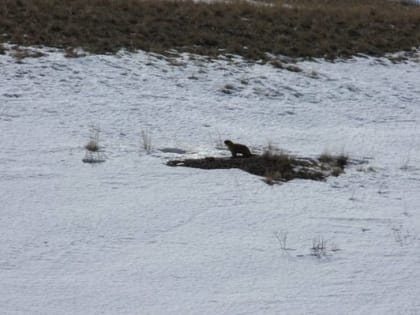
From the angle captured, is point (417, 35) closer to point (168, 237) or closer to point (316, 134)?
point (316, 134)

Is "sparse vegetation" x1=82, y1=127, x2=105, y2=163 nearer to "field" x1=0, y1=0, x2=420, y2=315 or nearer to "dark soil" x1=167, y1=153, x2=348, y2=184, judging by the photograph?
"field" x1=0, y1=0, x2=420, y2=315

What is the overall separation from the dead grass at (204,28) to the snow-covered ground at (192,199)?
119cm

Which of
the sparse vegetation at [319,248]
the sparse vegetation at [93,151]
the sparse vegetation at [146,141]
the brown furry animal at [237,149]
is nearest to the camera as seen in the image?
the sparse vegetation at [319,248]

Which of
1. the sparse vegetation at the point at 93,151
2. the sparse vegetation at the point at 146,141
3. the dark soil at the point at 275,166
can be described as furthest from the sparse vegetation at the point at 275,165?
the sparse vegetation at the point at 93,151

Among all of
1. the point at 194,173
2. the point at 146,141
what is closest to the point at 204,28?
the point at 146,141

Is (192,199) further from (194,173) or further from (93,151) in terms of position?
(93,151)

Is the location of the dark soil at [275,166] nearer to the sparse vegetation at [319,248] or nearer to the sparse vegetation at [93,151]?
the sparse vegetation at [93,151]

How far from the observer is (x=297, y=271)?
5.20m

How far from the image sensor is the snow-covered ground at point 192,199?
485 centimetres

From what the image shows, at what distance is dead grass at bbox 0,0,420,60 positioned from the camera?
38.7 feet

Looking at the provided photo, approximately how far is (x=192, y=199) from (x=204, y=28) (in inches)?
300

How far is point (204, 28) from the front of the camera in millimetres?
13422

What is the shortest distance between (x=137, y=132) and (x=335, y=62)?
5600mm

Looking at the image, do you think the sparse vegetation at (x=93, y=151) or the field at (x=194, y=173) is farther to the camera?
the sparse vegetation at (x=93, y=151)
